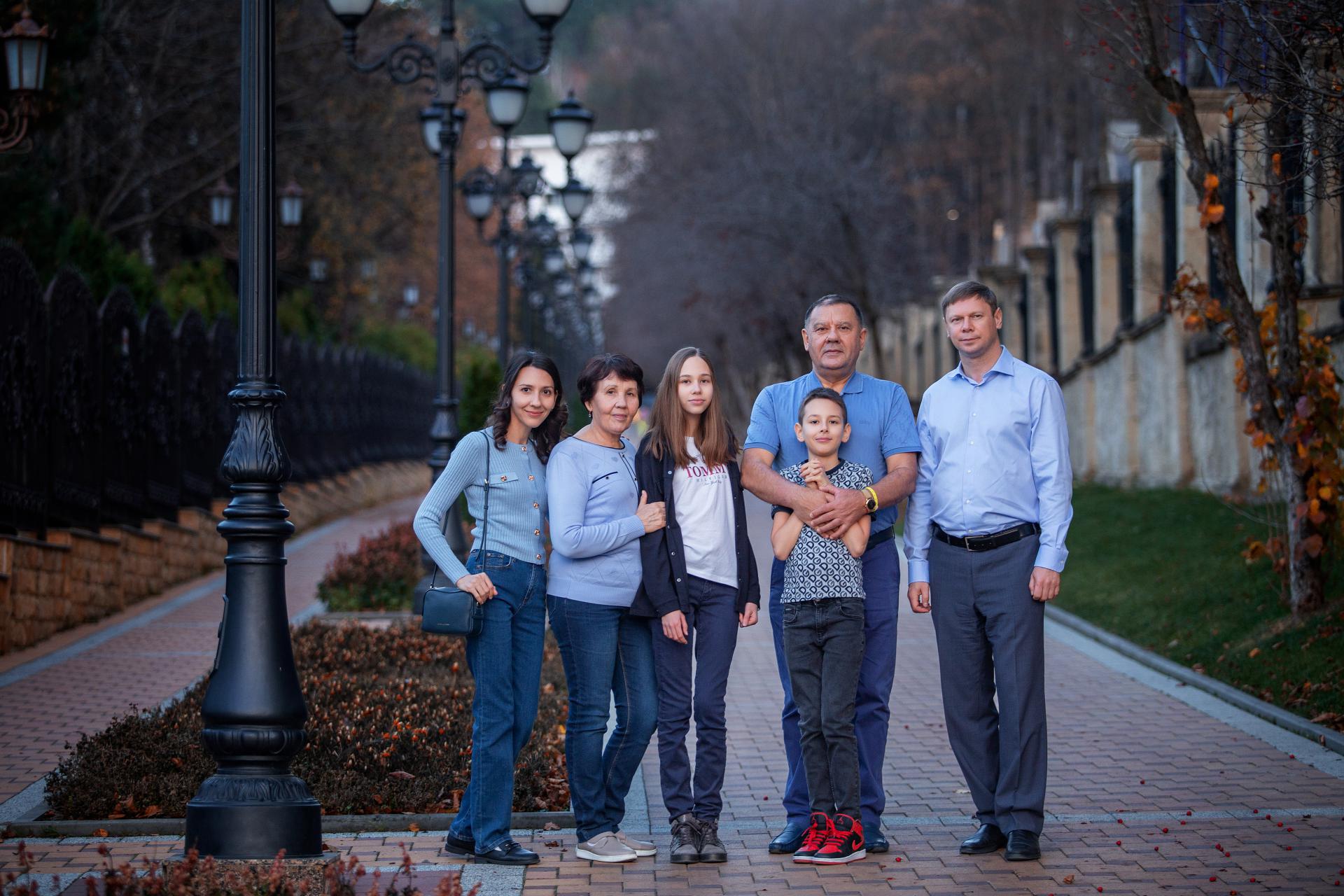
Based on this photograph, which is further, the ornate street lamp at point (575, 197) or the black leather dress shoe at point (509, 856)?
the ornate street lamp at point (575, 197)

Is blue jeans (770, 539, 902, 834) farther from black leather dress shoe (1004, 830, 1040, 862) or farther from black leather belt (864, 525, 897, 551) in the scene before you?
black leather dress shoe (1004, 830, 1040, 862)

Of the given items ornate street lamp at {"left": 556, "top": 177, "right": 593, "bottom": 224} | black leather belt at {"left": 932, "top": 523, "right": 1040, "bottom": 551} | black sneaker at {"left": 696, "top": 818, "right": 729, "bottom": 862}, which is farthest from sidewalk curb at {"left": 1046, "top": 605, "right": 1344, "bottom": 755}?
ornate street lamp at {"left": 556, "top": 177, "right": 593, "bottom": 224}

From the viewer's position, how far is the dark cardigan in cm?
564

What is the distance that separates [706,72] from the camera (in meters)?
44.7

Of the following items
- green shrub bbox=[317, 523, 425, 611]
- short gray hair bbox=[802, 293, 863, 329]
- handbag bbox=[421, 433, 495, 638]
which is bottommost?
green shrub bbox=[317, 523, 425, 611]

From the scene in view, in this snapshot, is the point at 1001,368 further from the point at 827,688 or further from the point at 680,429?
the point at 827,688

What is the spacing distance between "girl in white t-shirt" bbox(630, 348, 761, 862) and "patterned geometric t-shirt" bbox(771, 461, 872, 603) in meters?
0.16

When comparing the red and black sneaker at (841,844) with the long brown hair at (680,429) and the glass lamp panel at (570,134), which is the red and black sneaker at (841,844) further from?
the glass lamp panel at (570,134)

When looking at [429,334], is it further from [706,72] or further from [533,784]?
[533,784]

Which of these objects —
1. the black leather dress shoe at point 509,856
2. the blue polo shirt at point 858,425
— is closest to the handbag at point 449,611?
the black leather dress shoe at point 509,856

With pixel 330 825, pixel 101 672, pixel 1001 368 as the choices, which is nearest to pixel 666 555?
pixel 1001 368

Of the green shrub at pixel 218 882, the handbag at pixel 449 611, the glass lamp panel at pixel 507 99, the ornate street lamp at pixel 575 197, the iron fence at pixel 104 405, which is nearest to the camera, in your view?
the green shrub at pixel 218 882

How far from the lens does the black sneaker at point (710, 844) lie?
574 cm

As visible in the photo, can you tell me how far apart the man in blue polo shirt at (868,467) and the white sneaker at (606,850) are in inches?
23.2
